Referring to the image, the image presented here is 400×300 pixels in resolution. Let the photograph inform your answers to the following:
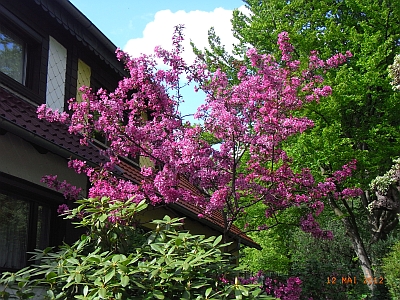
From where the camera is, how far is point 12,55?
762cm

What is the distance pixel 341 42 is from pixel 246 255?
11662 mm

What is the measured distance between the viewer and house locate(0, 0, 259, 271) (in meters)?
6.34

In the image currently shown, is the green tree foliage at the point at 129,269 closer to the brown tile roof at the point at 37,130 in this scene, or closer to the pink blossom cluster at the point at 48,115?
the brown tile roof at the point at 37,130

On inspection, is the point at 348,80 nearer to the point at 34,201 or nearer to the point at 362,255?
the point at 362,255

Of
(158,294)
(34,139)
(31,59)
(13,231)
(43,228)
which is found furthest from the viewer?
(31,59)

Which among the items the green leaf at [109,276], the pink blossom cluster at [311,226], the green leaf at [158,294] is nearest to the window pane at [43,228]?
the green leaf at [109,276]

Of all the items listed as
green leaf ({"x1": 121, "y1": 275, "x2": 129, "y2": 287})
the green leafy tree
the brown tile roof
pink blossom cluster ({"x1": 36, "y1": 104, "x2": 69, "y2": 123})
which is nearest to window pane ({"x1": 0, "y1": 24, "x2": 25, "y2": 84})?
the brown tile roof

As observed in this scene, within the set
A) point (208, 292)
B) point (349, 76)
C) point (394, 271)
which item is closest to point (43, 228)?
point (208, 292)

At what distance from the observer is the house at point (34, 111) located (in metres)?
6.34

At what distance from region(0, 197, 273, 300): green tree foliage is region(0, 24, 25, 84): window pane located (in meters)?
3.13

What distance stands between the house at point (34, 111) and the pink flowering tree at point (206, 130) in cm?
45

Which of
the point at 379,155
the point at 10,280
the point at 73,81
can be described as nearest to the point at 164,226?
the point at 10,280

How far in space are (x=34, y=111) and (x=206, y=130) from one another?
99.8 inches

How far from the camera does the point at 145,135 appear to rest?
287 inches
